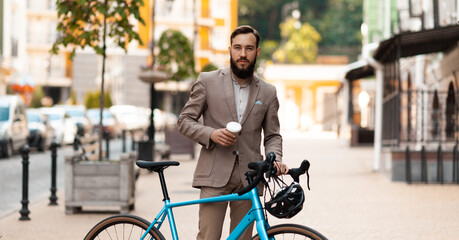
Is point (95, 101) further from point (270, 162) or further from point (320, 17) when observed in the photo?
point (270, 162)

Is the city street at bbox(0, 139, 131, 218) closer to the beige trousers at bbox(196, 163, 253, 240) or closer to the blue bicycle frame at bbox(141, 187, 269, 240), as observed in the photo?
the beige trousers at bbox(196, 163, 253, 240)

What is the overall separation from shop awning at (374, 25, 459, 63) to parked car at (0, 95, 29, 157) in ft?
34.0

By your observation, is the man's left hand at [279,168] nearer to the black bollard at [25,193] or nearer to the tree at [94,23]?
the black bollard at [25,193]

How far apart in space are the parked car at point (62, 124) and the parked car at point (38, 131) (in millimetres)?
2259

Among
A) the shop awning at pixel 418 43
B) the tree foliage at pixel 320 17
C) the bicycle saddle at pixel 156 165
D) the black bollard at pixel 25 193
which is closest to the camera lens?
the bicycle saddle at pixel 156 165

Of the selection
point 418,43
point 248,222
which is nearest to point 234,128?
point 248,222

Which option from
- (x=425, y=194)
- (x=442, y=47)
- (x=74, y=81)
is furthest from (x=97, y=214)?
(x=74, y=81)

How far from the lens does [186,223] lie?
10016 millimetres

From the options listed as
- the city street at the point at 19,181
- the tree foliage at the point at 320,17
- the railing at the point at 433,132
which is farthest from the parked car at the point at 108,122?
the tree foliage at the point at 320,17

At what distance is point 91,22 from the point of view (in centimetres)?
1252

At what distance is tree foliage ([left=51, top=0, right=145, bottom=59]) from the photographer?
12.3 metres

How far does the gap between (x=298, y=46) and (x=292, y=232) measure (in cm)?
6510

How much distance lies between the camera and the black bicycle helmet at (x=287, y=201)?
15.1 feet

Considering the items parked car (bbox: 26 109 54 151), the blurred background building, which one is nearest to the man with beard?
the blurred background building
